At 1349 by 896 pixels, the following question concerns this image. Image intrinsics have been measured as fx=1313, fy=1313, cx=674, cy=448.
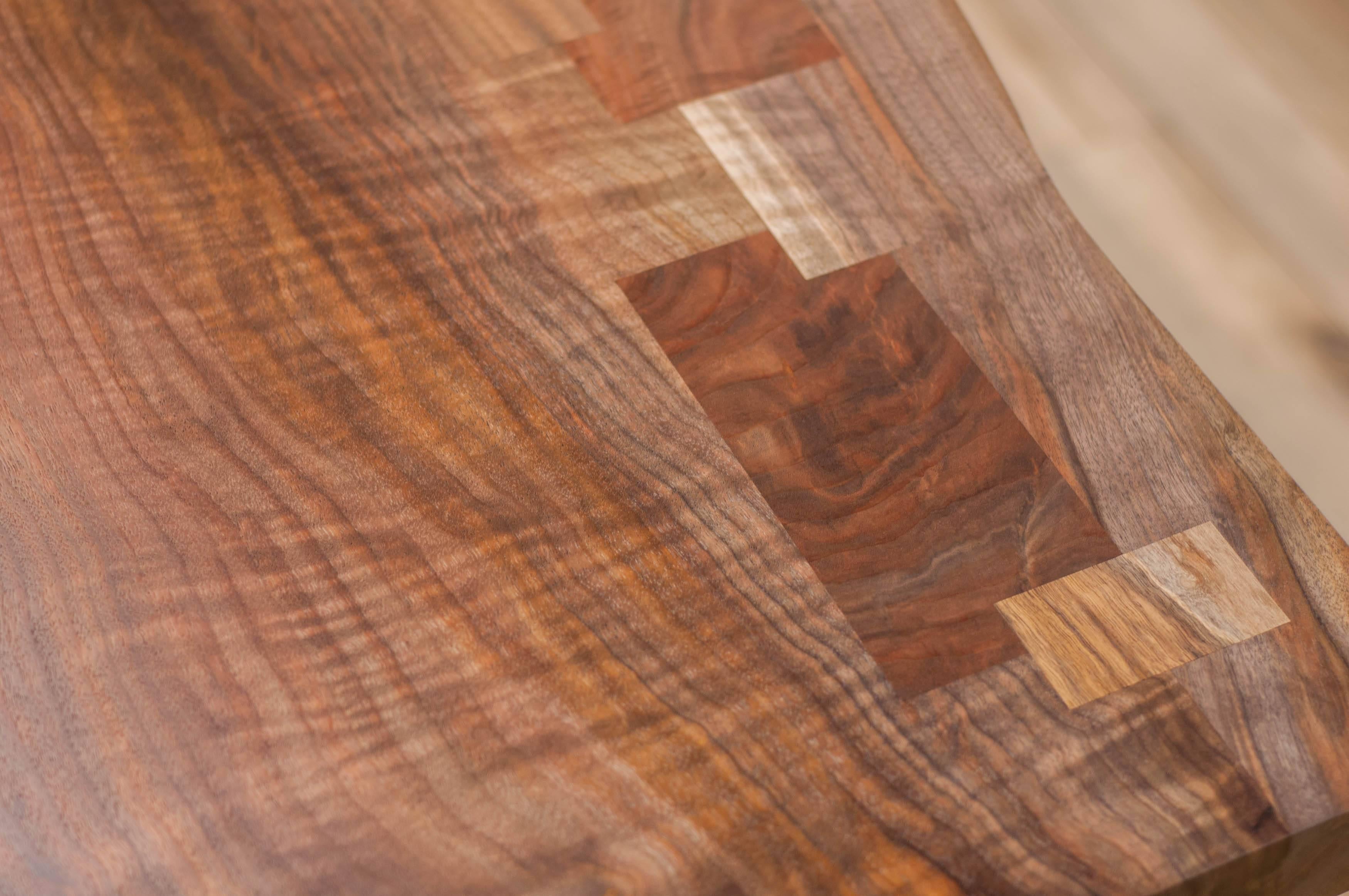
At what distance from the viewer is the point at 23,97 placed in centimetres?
62

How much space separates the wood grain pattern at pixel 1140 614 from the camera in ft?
1.44

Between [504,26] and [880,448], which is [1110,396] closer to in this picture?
[880,448]

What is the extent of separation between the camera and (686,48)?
2.12 ft

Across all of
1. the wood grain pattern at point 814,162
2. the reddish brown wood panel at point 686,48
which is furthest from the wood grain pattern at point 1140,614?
the reddish brown wood panel at point 686,48

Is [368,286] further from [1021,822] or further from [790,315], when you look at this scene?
[1021,822]

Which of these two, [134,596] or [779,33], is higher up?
[779,33]

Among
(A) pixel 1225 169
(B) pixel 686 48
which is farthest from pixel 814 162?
(A) pixel 1225 169

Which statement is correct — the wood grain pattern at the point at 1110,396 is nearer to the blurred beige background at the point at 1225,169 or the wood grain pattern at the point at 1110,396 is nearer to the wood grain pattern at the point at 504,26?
the blurred beige background at the point at 1225,169

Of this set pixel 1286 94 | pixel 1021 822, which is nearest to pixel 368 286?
pixel 1021 822

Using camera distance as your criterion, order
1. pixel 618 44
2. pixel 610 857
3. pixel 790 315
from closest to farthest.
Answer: pixel 610 857, pixel 790 315, pixel 618 44

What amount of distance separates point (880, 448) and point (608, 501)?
10cm

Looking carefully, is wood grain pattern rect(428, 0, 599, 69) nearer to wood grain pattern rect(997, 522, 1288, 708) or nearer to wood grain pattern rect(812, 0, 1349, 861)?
wood grain pattern rect(812, 0, 1349, 861)

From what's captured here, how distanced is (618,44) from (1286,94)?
335 millimetres

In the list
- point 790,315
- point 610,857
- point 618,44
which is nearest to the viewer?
point 610,857
